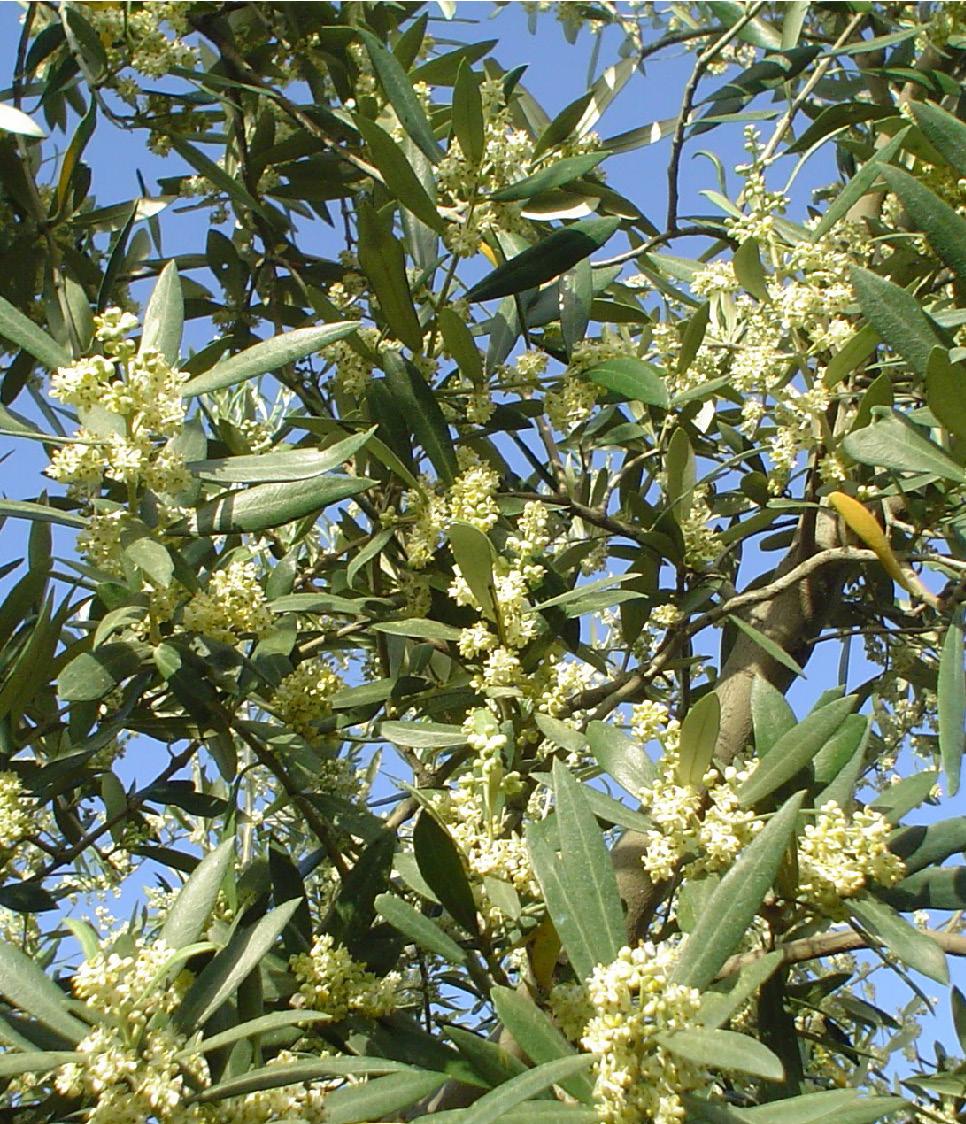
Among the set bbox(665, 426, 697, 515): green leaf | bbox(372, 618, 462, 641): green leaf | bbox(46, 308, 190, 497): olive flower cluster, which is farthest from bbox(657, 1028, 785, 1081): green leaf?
bbox(665, 426, 697, 515): green leaf

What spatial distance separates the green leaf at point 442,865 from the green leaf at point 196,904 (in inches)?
8.7

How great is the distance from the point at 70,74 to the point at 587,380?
105 centimetres

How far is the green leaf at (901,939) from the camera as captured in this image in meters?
1.23

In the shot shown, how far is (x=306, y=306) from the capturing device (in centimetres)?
257

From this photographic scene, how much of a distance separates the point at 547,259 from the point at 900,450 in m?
0.61

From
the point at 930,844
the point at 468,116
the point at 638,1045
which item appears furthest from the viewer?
the point at 468,116

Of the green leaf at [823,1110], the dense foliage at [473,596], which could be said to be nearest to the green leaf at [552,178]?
the dense foliage at [473,596]

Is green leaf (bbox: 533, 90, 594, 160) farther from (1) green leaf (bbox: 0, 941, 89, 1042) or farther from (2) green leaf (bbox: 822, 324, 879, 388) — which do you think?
(1) green leaf (bbox: 0, 941, 89, 1042)

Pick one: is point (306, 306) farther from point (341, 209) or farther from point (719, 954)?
point (719, 954)

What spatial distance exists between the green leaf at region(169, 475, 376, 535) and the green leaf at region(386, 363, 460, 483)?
275 millimetres

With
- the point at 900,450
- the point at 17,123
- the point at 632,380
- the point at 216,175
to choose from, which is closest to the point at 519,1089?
the point at 900,450

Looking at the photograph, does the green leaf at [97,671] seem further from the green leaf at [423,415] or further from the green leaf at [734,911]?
the green leaf at [734,911]

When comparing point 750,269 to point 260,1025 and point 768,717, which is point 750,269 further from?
point 260,1025

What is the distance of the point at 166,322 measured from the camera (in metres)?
1.68
